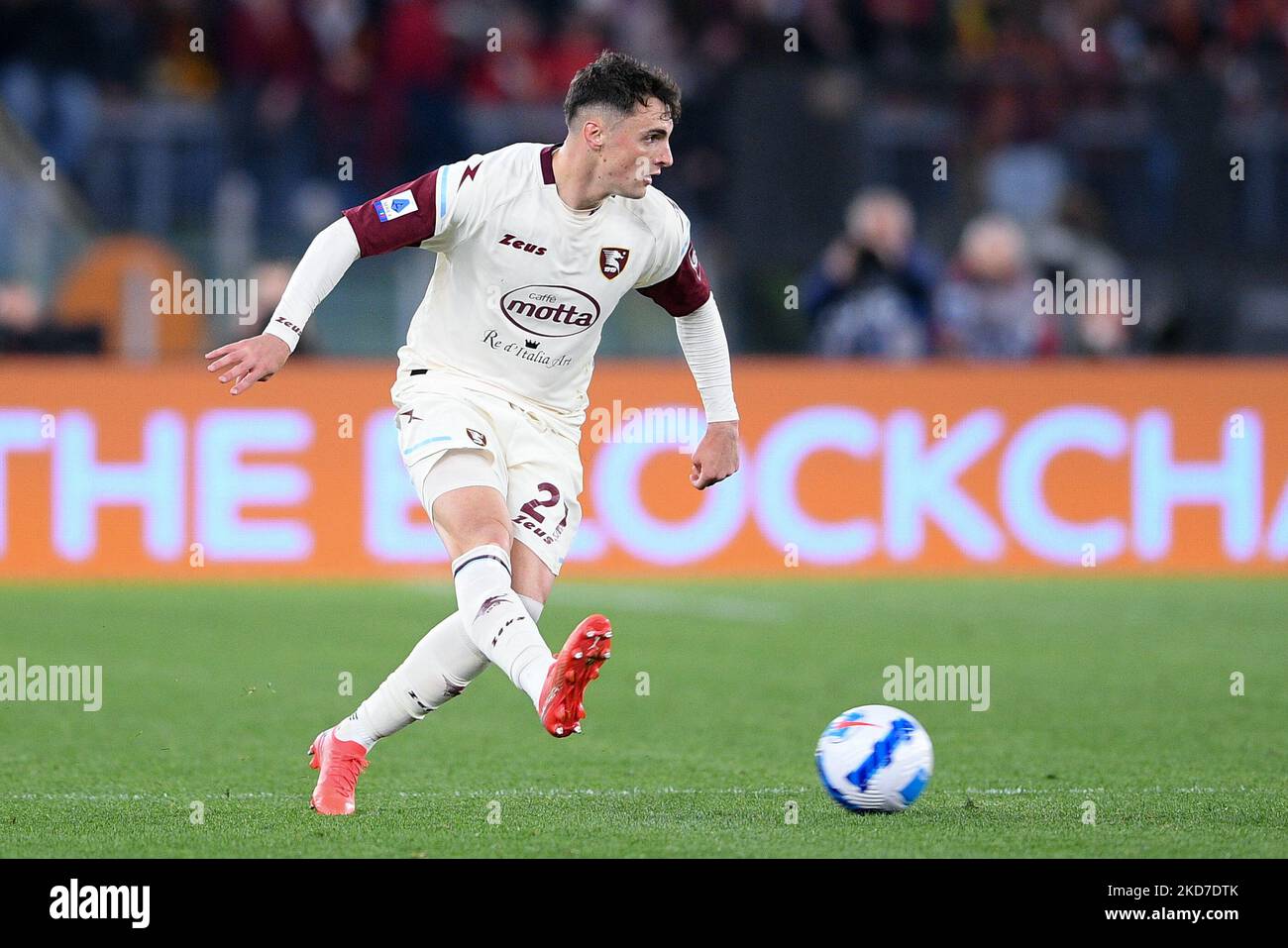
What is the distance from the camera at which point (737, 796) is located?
6.17 m

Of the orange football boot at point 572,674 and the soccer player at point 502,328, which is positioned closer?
the orange football boot at point 572,674

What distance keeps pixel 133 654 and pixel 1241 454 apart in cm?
756

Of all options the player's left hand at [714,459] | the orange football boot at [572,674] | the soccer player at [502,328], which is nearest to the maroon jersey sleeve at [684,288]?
the soccer player at [502,328]

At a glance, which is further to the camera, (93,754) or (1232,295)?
(1232,295)

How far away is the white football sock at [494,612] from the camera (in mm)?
5477

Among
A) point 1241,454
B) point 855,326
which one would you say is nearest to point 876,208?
point 855,326

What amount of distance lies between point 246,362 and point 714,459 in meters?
1.61

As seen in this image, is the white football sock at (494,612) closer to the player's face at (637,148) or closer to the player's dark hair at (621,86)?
the player's face at (637,148)

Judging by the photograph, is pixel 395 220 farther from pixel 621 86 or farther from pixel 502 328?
pixel 621 86

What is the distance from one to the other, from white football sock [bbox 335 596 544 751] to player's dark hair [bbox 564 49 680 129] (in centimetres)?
142

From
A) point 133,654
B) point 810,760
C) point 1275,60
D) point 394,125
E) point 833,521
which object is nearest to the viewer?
point 810,760

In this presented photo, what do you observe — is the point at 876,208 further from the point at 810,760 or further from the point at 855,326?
the point at 810,760

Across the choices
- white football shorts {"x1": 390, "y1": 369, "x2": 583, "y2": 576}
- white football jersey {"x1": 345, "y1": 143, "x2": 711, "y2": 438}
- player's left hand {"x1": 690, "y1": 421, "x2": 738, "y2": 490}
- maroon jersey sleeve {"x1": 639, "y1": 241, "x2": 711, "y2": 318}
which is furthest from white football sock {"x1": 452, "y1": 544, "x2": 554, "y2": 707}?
maroon jersey sleeve {"x1": 639, "y1": 241, "x2": 711, "y2": 318}

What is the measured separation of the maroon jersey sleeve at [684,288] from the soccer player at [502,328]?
41 mm
